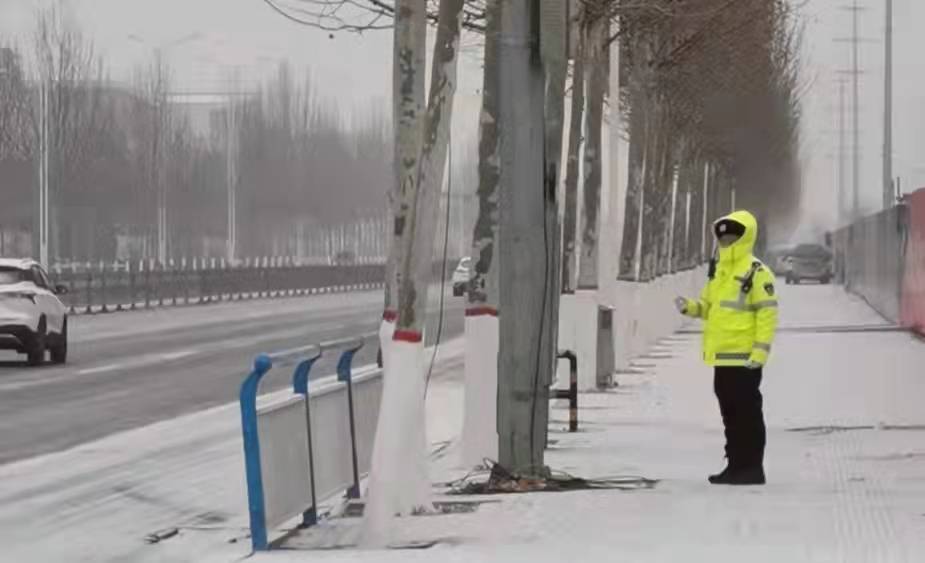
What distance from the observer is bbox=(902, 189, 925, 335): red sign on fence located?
40.7 metres

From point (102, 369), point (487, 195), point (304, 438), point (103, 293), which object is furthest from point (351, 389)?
point (103, 293)

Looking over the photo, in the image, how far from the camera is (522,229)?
17.4 metres

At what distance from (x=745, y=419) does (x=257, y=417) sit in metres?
4.62

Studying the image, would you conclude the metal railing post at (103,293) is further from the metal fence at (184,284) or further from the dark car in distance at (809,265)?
the dark car in distance at (809,265)

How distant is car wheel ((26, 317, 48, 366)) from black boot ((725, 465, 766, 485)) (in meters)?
21.5

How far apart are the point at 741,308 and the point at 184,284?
193 feet

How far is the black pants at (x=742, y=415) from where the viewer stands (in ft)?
54.0

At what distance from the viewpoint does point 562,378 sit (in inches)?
1088

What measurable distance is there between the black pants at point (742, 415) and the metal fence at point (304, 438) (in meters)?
2.41

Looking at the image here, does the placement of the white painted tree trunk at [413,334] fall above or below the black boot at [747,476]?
above

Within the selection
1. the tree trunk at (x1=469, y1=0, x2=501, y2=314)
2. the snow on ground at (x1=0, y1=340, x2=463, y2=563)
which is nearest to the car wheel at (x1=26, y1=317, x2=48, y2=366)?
the snow on ground at (x1=0, y1=340, x2=463, y2=563)

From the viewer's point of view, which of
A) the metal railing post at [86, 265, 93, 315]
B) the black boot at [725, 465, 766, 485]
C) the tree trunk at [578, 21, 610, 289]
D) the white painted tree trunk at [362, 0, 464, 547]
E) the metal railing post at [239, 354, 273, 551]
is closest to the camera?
the metal railing post at [239, 354, 273, 551]

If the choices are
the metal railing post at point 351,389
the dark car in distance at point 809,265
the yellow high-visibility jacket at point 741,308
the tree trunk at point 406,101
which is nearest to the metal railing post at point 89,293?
the dark car in distance at point 809,265

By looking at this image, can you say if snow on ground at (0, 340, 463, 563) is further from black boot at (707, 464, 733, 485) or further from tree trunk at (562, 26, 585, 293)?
tree trunk at (562, 26, 585, 293)
